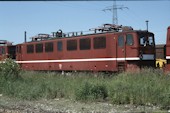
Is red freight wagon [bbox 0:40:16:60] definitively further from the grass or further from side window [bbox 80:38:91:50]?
the grass

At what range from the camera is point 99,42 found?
24.2 metres

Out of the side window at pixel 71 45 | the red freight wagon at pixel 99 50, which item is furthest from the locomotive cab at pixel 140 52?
the side window at pixel 71 45

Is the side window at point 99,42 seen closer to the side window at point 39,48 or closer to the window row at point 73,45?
the window row at point 73,45

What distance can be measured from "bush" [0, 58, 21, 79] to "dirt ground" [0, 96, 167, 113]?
19.6ft

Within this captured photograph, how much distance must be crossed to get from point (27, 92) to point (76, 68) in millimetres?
11223

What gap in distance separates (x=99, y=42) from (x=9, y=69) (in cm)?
678

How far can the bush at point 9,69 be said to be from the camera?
20091 mm

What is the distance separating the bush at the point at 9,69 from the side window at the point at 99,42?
605 cm

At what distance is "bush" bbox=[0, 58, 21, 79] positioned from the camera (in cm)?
2009

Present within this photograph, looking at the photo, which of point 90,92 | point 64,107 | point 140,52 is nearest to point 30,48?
point 140,52

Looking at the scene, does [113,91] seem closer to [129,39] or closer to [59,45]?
[129,39]

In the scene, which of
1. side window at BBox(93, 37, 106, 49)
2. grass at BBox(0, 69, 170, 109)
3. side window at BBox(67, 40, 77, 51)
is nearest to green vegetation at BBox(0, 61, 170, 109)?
grass at BBox(0, 69, 170, 109)

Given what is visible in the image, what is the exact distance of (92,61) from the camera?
24734 mm

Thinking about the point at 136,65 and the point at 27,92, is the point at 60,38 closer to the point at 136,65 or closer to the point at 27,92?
the point at 136,65
